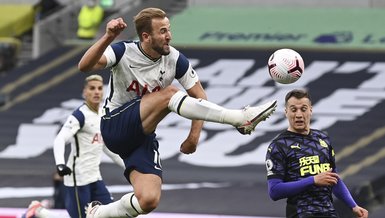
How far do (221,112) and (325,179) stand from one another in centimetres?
110

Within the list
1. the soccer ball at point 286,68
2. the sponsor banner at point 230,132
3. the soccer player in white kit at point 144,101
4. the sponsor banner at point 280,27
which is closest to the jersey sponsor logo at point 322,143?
the soccer ball at point 286,68

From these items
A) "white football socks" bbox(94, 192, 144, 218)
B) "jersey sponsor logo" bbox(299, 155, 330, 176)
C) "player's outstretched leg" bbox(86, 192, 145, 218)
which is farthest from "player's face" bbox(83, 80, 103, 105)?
"jersey sponsor logo" bbox(299, 155, 330, 176)

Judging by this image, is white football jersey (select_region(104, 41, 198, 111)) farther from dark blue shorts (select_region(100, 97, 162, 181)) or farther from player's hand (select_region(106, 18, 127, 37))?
player's hand (select_region(106, 18, 127, 37))

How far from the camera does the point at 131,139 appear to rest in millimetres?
9328

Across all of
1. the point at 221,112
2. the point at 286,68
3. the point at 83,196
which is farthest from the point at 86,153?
the point at 286,68

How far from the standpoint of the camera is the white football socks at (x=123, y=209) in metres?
9.28

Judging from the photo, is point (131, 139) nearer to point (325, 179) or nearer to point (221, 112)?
point (221, 112)

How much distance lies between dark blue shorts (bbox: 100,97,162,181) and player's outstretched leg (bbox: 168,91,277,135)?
0.47 metres

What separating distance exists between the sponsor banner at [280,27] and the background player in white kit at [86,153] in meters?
12.2

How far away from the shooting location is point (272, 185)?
26.9 feet

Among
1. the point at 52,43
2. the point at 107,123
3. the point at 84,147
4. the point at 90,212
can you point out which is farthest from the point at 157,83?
the point at 52,43

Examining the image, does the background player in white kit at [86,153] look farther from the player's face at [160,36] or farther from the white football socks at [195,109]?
the white football socks at [195,109]

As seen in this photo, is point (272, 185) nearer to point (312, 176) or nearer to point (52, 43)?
point (312, 176)

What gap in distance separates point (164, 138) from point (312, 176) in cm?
1294
